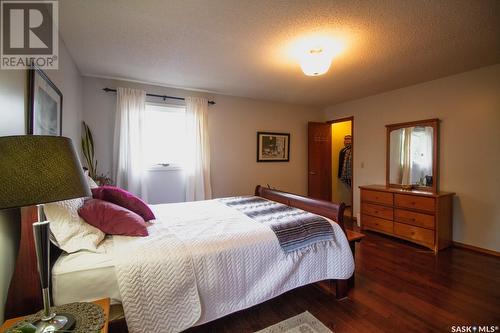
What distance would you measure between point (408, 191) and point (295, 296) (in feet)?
7.88

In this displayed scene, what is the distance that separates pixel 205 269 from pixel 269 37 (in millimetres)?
2045

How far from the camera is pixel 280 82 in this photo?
3.40 meters

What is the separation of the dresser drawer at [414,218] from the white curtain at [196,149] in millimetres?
2972

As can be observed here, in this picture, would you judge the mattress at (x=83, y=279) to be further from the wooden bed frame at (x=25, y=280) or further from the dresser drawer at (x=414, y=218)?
the dresser drawer at (x=414, y=218)

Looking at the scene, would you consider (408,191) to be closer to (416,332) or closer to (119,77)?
(416,332)

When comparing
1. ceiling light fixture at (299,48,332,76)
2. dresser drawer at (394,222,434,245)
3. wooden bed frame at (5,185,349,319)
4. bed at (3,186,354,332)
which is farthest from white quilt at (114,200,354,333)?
dresser drawer at (394,222,434,245)

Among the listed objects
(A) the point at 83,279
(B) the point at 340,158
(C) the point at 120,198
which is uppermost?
(B) the point at 340,158

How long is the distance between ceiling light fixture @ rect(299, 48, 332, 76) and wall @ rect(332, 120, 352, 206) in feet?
11.8

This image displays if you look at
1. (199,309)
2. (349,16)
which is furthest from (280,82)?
(199,309)

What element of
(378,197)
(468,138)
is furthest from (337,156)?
(468,138)

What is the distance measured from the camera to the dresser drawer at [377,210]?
3447 mm

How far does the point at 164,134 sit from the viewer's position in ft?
11.9

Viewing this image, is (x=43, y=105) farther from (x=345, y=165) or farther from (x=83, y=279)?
(x=345, y=165)

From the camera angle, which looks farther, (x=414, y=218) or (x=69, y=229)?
(x=414, y=218)
